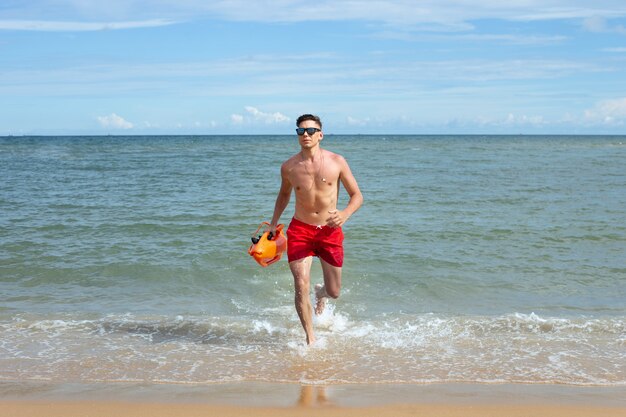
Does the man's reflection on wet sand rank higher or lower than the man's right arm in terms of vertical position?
lower

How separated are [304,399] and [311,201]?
5.90ft

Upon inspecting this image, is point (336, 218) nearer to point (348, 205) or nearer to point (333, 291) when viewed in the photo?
point (348, 205)

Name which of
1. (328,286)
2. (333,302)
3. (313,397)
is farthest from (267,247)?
(313,397)

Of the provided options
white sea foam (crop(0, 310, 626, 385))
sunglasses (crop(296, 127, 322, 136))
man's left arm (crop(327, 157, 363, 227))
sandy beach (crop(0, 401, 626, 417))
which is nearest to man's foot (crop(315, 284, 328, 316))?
white sea foam (crop(0, 310, 626, 385))

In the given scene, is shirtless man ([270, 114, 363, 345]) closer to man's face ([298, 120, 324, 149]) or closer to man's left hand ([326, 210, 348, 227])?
man's face ([298, 120, 324, 149])

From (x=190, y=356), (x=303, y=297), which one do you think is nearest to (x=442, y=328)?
(x=303, y=297)

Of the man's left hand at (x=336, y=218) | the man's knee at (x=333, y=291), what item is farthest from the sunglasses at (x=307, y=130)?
the man's knee at (x=333, y=291)

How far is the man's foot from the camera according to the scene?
6781 millimetres

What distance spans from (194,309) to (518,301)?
12.0 ft

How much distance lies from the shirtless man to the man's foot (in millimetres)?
570

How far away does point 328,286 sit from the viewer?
6484mm

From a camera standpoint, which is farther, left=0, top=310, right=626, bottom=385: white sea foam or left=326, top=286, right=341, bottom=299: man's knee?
left=326, top=286, right=341, bottom=299: man's knee

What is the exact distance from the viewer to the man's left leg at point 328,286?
6.32 metres

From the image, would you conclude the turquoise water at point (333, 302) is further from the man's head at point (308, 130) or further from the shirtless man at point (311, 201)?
the man's head at point (308, 130)
